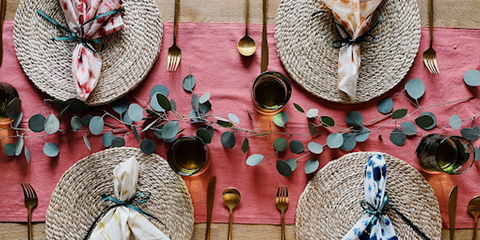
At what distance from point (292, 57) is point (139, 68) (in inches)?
17.2

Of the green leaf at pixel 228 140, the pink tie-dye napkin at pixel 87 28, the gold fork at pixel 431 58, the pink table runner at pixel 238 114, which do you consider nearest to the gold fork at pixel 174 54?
the pink table runner at pixel 238 114

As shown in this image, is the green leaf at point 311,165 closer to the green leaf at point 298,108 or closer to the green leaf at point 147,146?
the green leaf at point 298,108

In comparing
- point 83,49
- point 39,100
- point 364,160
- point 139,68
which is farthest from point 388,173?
point 39,100

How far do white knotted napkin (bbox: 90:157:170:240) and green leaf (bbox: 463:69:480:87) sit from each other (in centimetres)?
97

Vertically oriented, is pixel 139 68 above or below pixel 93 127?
above

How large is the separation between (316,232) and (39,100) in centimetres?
89

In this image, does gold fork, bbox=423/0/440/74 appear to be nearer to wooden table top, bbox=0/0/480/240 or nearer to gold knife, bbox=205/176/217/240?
wooden table top, bbox=0/0/480/240

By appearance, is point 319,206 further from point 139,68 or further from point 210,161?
point 139,68

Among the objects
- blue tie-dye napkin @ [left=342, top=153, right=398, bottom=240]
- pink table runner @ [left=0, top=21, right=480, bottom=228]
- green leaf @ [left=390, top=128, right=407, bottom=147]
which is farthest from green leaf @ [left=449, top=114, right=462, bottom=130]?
blue tie-dye napkin @ [left=342, top=153, right=398, bottom=240]

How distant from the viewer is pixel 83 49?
2.80 ft

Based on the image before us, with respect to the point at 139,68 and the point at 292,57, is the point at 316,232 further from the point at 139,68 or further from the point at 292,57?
the point at 139,68

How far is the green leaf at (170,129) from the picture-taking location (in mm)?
839

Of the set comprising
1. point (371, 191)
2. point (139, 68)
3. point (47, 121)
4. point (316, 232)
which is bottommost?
point (316, 232)

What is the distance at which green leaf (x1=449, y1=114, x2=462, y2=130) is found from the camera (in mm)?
893
